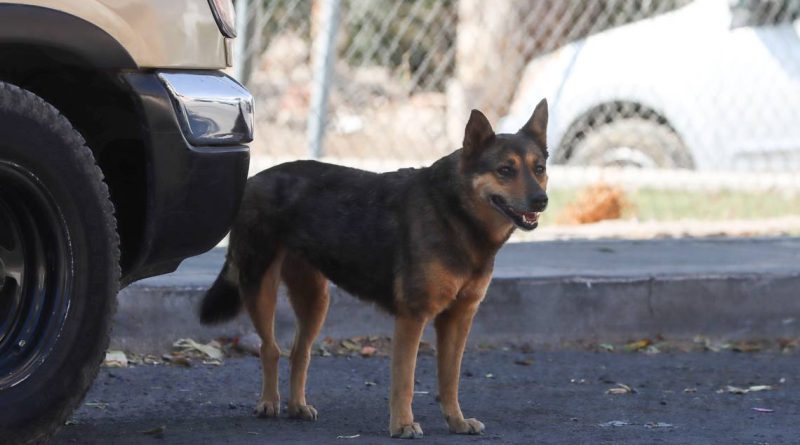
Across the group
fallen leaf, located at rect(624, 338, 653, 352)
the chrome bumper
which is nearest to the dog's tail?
the chrome bumper

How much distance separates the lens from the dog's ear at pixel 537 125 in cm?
493

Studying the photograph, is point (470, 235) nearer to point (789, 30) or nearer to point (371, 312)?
point (371, 312)

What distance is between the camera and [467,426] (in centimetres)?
464

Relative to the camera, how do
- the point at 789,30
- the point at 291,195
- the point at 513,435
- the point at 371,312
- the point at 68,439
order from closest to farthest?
1. the point at 68,439
2. the point at 513,435
3. the point at 291,195
4. the point at 371,312
5. the point at 789,30

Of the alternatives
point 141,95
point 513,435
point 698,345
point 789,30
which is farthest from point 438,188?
point 789,30

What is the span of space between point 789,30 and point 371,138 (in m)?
3.01

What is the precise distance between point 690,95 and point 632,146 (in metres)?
0.53

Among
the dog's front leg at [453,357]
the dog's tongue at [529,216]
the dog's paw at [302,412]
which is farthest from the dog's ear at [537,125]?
the dog's paw at [302,412]

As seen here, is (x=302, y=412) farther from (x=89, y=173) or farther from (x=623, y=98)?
(x=623, y=98)

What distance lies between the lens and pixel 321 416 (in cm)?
495

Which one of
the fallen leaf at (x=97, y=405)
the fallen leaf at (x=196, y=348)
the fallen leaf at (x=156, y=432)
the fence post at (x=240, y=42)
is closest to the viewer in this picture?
the fallen leaf at (x=156, y=432)

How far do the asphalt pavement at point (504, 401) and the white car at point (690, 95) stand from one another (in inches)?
140

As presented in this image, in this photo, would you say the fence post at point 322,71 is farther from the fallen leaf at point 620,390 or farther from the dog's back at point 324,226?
the fallen leaf at point 620,390

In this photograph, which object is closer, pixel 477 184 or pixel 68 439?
pixel 68 439
